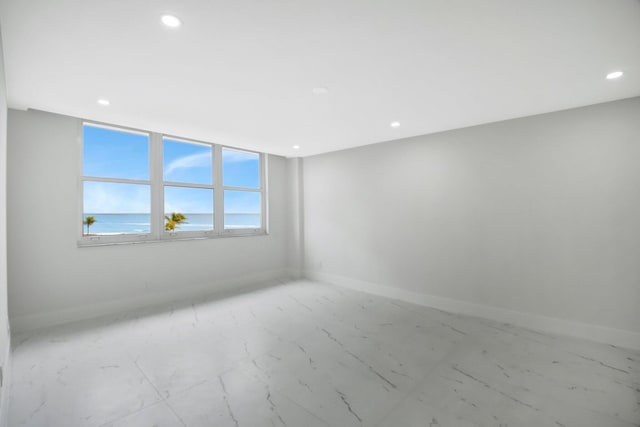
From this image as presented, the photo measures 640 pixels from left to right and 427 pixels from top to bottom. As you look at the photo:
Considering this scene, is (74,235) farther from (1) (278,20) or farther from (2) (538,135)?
(2) (538,135)

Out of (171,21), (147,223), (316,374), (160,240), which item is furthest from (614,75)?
(147,223)

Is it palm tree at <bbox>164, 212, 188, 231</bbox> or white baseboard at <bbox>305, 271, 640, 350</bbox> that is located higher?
palm tree at <bbox>164, 212, 188, 231</bbox>

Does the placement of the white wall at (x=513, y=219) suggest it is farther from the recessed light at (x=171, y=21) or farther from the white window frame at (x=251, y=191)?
the recessed light at (x=171, y=21)

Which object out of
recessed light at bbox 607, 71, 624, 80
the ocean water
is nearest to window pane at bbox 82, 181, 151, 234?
the ocean water

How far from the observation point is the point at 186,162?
4.54 meters

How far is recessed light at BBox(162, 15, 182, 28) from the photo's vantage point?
1578 mm

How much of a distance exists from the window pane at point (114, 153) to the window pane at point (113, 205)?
0.51ft

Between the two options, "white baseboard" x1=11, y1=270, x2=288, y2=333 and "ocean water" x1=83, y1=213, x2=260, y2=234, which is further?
"ocean water" x1=83, y1=213, x2=260, y2=234

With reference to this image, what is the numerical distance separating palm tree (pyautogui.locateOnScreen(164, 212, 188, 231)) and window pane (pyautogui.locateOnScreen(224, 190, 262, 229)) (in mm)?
673

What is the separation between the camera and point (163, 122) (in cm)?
339

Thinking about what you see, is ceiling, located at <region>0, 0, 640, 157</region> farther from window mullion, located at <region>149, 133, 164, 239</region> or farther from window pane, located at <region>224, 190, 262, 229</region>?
window pane, located at <region>224, 190, 262, 229</region>

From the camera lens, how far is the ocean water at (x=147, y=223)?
11.8ft

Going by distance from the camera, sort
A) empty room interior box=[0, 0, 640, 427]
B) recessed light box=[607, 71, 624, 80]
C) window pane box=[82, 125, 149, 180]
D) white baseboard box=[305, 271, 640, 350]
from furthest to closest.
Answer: window pane box=[82, 125, 149, 180] < white baseboard box=[305, 271, 640, 350] < recessed light box=[607, 71, 624, 80] < empty room interior box=[0, 0, 640, 427]

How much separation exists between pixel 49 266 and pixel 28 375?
4.53 feet
